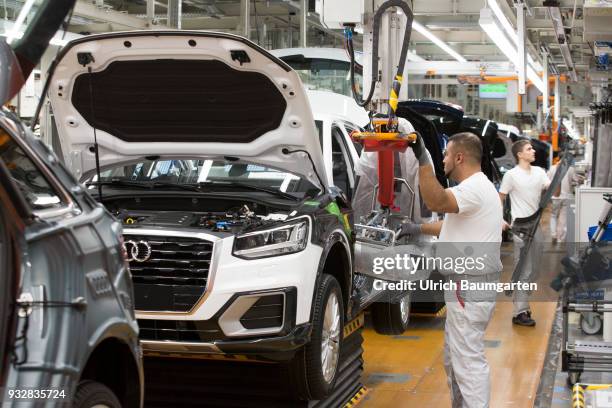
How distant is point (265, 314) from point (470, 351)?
1.16m

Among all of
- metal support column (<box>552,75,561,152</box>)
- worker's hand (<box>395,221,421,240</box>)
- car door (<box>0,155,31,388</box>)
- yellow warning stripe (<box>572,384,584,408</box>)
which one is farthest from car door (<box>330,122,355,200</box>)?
metal support column (<box>552,75,561,152</box>)

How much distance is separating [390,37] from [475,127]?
7175mm

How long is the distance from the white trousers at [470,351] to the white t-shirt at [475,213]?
39 cm

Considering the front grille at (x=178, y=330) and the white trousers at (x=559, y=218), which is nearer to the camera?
the front grille at (x=178, y=330)

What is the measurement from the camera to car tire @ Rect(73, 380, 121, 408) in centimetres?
301

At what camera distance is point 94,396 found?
3.10 metres

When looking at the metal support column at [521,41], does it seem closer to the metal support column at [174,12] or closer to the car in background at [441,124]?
the car in background at [441,124]

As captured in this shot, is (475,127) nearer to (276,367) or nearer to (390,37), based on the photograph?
(390,37)

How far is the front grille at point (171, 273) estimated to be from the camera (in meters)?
4.87

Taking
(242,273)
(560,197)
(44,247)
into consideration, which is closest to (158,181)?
(242,273)

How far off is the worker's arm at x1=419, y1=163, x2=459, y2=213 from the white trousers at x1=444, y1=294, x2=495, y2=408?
0.54 metres

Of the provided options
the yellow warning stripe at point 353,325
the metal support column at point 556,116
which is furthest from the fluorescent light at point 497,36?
the metal support column at point 556,116

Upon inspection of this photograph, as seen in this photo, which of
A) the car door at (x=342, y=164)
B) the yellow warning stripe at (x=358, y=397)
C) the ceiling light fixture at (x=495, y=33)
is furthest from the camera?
the ceiling light fixture at (x=495, y=33)

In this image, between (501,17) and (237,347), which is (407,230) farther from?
(501,17)
